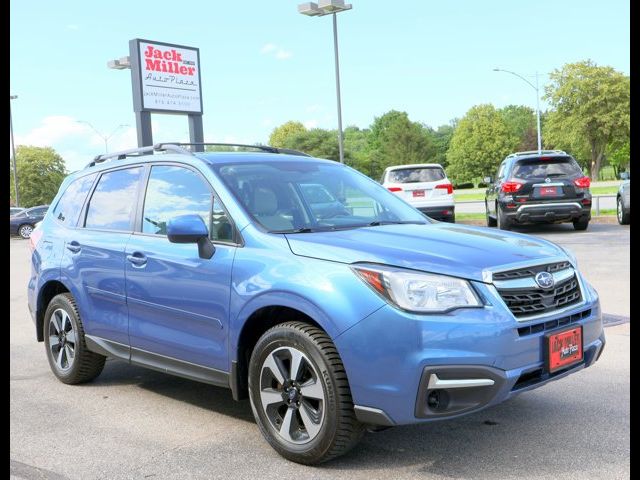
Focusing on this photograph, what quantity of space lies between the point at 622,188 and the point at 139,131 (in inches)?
510

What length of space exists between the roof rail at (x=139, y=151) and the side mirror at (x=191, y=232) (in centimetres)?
82

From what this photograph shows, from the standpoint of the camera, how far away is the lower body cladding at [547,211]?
15430 mm

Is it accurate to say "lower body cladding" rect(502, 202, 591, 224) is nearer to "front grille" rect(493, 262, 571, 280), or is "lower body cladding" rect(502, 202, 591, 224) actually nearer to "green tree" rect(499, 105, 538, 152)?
"front grille" rect(493, 262, 571, 280)

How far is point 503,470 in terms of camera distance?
350 centimetres

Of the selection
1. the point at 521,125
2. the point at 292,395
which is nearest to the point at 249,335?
the point at 292,395

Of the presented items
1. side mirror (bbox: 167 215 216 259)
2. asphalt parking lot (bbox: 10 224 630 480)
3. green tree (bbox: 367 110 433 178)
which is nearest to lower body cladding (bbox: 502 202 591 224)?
asphalt parking lot (bbox: 10 224 630 480)

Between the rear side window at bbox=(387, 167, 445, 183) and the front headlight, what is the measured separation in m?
15.2

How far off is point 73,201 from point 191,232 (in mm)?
2048

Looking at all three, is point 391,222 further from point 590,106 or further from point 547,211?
point 590,106

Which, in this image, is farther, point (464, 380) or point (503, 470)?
point (503, 470)

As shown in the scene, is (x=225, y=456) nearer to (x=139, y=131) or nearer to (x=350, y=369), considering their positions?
(x=350, y=369)

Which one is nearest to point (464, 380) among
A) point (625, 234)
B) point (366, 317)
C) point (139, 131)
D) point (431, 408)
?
point (431, 408)

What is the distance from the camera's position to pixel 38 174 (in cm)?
7162

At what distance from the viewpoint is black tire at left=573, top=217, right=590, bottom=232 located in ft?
51.7
